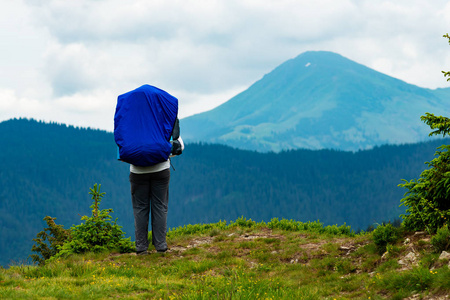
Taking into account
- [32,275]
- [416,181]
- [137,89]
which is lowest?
[32,275]

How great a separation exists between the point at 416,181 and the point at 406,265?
2.36 meters

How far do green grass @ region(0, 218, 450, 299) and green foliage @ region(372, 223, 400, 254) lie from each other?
0.60 ft

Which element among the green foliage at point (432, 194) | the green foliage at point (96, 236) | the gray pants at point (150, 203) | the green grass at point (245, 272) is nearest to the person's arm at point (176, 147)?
the gray pants at point (150, 203)

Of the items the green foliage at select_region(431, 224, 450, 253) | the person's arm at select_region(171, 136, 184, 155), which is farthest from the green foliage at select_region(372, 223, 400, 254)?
the person's arm at select_region(171, 136, 184, 155)

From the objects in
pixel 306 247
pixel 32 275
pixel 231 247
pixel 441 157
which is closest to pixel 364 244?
pixel 306 247

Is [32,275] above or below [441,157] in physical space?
below

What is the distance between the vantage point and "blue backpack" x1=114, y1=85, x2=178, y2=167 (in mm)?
10734

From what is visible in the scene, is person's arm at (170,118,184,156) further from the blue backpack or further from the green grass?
the green grass

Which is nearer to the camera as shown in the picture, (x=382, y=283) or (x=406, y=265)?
(x=382, y=283)

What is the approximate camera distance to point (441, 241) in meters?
8.45

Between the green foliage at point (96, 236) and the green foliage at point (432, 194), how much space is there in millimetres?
7105

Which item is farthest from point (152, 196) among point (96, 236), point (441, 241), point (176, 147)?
point (441, 241)

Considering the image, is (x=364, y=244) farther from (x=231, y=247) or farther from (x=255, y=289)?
(x=255, y=289)

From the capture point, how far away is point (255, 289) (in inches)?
301
